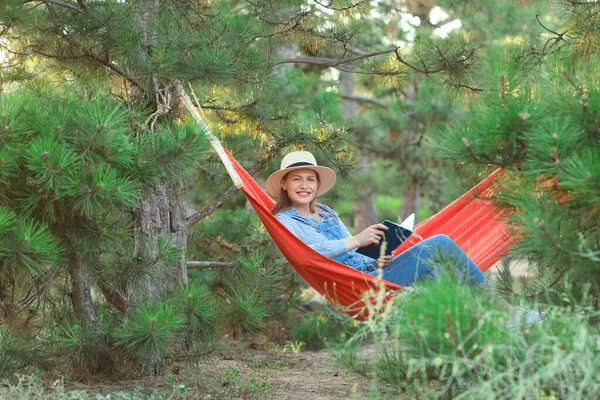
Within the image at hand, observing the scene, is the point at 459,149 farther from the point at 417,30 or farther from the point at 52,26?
the point at 417,30

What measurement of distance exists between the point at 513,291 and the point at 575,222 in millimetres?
316

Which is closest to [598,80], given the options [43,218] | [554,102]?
[554,102]

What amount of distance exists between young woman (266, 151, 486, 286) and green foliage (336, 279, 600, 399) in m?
0.74

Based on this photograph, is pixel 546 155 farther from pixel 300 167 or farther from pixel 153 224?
pixel 153 224

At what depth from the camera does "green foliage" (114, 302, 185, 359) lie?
2.65 m

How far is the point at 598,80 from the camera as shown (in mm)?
2150

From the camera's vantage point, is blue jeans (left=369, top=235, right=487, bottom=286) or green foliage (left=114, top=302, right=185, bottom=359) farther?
green foliage (left=114, top=302, right=185, bottom=359)

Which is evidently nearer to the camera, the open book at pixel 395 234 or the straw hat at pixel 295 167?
the open book at pixel 395 234

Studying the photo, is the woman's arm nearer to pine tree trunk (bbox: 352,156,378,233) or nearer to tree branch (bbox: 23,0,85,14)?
tree branch (bbox: 23,0,85,14)

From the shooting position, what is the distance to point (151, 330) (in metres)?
2.65

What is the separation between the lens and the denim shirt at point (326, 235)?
3049 mm

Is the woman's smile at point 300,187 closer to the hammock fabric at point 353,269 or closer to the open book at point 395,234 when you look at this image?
the hammock fabric at point 353,269

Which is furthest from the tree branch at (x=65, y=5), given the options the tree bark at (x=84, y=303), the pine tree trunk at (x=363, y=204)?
the pine tree trunk at (x=363, y=204)

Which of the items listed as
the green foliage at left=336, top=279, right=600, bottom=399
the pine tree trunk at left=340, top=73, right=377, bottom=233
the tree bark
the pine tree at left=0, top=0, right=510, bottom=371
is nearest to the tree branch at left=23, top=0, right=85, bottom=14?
the pine tree at left=0, top=0, right=510, bottom=371
